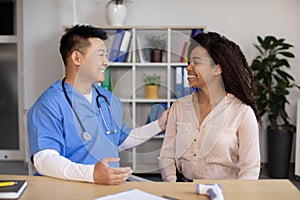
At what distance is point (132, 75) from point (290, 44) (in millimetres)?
2626

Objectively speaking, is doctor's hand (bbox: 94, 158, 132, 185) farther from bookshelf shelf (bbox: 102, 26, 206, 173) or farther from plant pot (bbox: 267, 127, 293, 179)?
plant pot (bbox: 267, 127, 293, 179)

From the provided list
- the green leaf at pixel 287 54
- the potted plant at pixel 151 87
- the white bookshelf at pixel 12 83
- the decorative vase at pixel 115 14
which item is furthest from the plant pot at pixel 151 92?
the white bookshelf at pixel 12 83

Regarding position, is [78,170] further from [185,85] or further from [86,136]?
[185,85]

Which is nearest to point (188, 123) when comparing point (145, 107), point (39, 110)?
point (145, 107)

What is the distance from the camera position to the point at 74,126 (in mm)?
1527

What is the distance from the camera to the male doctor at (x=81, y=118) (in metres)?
1.44

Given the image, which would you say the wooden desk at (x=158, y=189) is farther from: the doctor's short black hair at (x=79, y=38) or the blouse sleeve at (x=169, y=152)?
the doctor's short black hair at (x=79, y=38)

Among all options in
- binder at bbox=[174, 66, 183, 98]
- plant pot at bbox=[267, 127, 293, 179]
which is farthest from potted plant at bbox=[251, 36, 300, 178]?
binder at bbox=[174, 66, 183, 98]

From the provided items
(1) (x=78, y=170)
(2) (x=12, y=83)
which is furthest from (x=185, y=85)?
(2) (x=12, y=83)

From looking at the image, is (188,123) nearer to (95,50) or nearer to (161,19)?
(95,50)

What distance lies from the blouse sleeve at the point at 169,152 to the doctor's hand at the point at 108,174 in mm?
356

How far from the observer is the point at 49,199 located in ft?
3.81

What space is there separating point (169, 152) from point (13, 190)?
0.70 metres

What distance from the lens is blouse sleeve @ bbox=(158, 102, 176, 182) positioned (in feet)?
5.36
